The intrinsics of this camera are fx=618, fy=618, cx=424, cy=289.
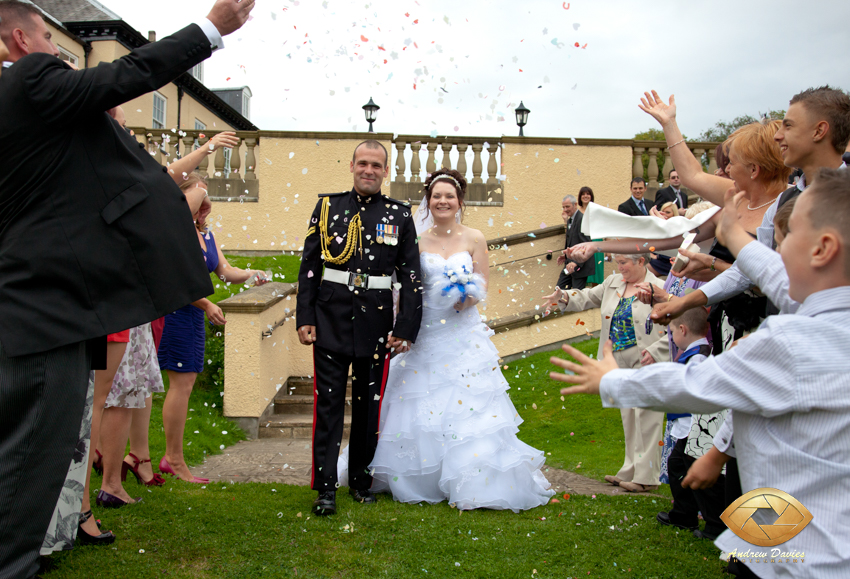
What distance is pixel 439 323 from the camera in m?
4.91

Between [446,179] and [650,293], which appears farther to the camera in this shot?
[446,179]

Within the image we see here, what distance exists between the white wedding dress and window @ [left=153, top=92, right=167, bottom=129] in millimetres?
24050

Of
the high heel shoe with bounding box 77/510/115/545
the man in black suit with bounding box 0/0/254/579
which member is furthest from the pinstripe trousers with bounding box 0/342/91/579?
the high heel shoe with bounding box 77/510/115/545

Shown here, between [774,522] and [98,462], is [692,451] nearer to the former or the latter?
[774,522]

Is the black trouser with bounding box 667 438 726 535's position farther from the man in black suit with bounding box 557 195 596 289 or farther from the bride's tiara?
the man in black suit with bounding box 557 195 596 289

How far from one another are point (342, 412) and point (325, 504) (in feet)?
2.10

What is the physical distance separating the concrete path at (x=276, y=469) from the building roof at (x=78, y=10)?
22.3m

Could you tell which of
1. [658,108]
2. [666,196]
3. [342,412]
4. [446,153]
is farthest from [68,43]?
[658,108]

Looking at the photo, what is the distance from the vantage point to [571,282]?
412 inches

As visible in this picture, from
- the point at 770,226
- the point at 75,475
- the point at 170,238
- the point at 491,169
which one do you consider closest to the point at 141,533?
the point at 75,475

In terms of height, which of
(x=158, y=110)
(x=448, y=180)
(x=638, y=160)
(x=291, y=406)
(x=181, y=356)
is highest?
(x=158, y=110)

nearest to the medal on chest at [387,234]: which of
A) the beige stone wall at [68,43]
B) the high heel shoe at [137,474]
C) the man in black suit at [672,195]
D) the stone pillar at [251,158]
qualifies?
the high heel shoe at [137,474]

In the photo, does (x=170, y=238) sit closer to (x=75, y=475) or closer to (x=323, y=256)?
(x=75, y=475)

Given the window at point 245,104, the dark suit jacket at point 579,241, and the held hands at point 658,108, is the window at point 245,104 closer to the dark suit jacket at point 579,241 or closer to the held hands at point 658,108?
the dark suit jacket at point 579,241
